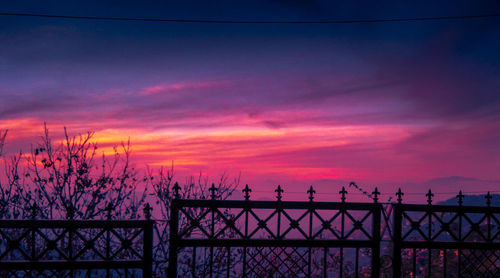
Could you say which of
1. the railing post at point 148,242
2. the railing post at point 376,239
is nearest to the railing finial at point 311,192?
the railing post at point 376,239

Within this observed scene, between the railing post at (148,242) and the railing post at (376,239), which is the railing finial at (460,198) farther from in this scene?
the railing post at (148,242)

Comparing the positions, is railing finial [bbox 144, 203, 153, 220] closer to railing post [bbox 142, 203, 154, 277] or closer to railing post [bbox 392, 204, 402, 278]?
railing post [bbox 142, 203, 154, 277]

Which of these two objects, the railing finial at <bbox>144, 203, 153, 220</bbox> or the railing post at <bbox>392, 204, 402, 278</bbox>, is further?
the railing post at <bbox>392, 204, 402, 278</bbox>

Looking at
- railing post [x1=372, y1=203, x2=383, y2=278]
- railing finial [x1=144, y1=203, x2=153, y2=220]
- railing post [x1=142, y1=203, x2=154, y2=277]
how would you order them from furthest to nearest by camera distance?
railing post [x1=372, y1=203, x2=383, y2=278]
railing finial [x1=144, y1=203, x2=153, y2=220]
railing post [x1=142, y1=203, x2=154, y2=277]

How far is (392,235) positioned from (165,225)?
6598mm

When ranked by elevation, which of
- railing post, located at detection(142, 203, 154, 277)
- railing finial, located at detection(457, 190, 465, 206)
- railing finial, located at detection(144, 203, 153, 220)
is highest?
railing finial, located at detection(457, 190, 465, 206)

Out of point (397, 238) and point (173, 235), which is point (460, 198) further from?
point (173, 235)

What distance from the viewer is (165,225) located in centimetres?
1196

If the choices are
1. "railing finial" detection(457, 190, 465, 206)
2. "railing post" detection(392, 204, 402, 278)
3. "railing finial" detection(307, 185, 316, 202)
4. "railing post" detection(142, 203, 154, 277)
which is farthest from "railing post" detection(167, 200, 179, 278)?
"railing finial" detection(457, 190, 465, 206)

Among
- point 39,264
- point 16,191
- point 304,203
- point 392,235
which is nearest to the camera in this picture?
point 39,264

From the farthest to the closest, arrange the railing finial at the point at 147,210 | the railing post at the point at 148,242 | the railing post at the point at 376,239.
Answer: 1. the railing post at the point at 376,239
2. the railing finial at the point at 147,210
3. the railing post at the point at 148,242

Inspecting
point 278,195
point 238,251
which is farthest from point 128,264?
point 238,251

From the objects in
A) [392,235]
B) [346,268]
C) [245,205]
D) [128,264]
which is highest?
[245,205]

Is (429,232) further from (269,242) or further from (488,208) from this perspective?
(269,242)
